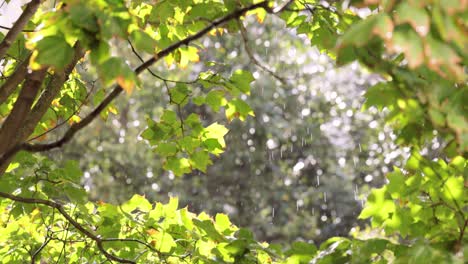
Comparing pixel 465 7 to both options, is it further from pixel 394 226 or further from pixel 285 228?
pixel 285 228

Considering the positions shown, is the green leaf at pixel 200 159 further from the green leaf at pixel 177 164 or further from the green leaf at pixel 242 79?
the green leaf at pixel 242 79

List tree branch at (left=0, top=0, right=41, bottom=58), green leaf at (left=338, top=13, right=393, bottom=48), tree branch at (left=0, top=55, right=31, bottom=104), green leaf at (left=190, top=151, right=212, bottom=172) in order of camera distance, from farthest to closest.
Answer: green leaf at (left=190, top=151, right=212, bottom=172)
tree branch at (left=0, top=55, right=31, bottom=104)
tree branch at (left=0, top=0, right=41, bottom=58)
green leaf at (left=338, top=13, right=393, bottom=48)

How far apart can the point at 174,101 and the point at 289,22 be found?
1.90 feet

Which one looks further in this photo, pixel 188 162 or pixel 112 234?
pixel 188 162

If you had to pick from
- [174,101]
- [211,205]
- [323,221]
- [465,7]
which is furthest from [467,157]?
[323,221]

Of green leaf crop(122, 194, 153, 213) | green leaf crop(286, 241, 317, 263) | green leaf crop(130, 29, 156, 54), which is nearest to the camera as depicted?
green leaf crop(130, 29, 156, 54)

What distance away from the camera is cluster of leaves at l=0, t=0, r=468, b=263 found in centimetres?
112

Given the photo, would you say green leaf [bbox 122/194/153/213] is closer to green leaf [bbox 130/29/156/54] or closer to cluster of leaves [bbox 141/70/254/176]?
cluster of leaves [bbox 141/70/254/176]

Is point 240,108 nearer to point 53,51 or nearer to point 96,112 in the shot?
point 96,112

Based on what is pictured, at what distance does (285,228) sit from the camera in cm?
1280

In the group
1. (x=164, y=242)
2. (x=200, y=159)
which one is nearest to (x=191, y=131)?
(x=200, y=159)

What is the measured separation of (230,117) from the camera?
2512 millimetres

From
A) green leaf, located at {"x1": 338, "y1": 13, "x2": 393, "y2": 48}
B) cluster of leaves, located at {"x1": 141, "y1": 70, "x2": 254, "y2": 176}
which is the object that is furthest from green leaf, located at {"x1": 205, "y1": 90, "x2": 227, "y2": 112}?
green leaf, located at {"x1": 338, "y1": 13, "x2": 393, "y2": 48}

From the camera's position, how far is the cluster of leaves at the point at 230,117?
1.12 m
